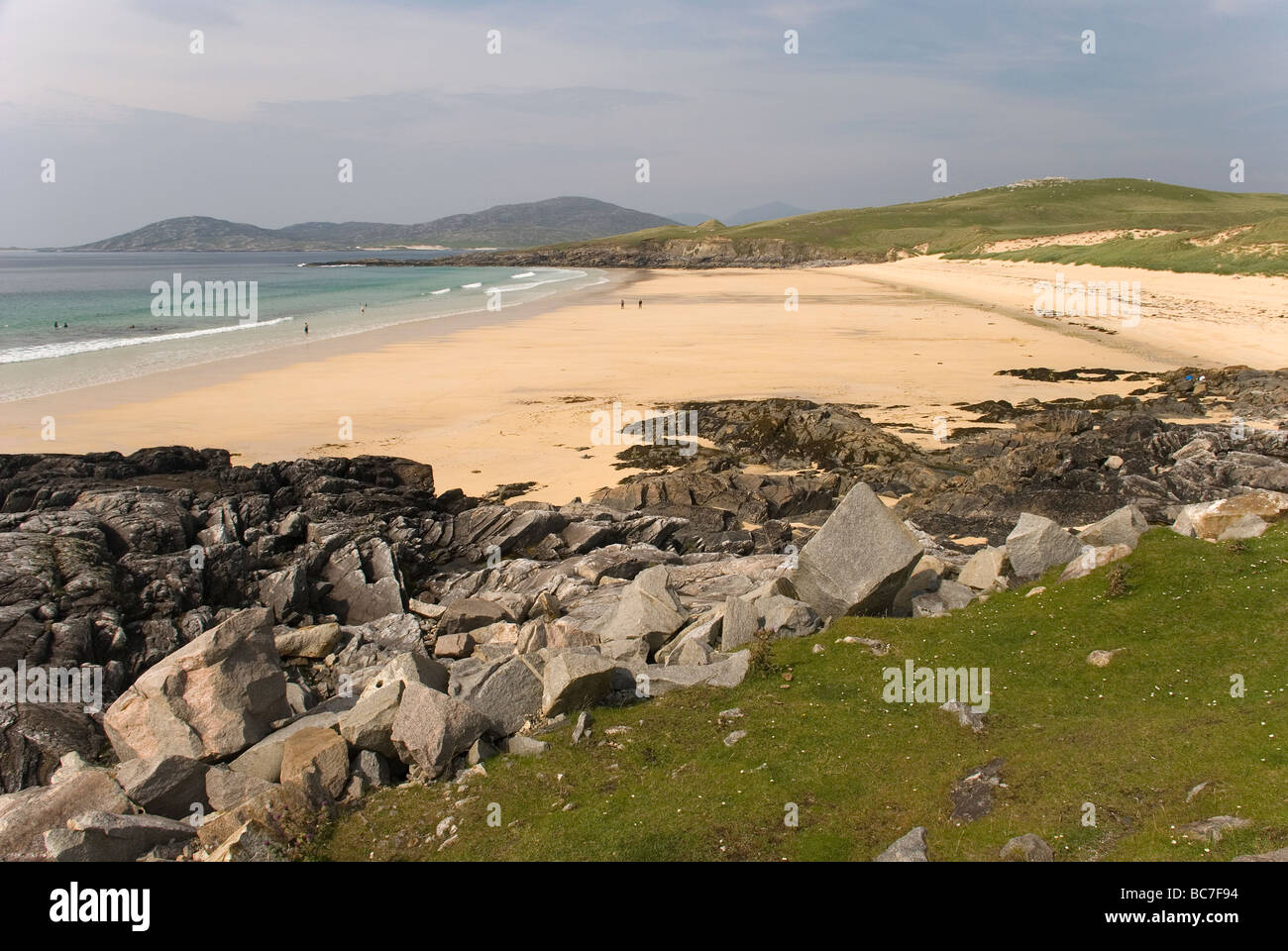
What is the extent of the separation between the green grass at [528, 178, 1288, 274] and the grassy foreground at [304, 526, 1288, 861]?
69486 millimetres

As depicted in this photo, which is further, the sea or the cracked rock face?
the sea

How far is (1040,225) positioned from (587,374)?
5316 inches

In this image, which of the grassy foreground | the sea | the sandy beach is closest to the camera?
the grassy foreground

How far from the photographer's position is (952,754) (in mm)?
8617

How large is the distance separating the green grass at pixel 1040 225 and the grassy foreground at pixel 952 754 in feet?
228

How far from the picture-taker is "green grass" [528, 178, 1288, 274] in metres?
78.3

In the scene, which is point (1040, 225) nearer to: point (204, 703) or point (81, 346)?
point (81, 346)

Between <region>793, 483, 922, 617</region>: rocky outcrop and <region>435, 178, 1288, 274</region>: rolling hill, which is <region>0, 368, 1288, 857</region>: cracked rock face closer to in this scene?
<region>793, 483, 922, 617</region>: rocky outcrop

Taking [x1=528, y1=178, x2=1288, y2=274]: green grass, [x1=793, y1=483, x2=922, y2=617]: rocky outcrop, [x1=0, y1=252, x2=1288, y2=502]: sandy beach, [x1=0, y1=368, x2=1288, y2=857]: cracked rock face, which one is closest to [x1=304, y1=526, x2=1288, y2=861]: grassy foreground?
[x1=0, y1=368, x2=1288, y2=857]: cracked rock face

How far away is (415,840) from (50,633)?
748cm

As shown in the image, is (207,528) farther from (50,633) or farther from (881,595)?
(881,595)
